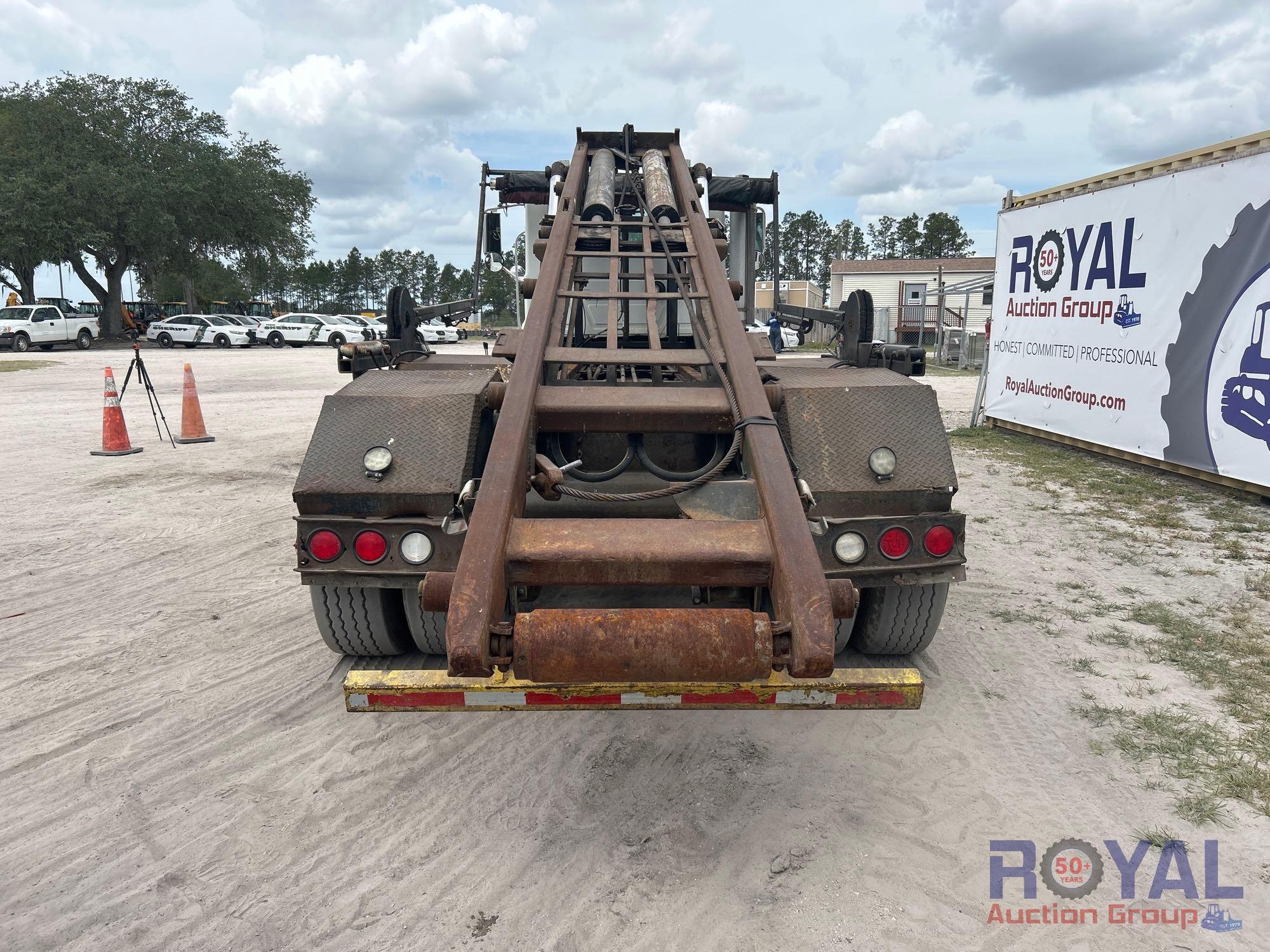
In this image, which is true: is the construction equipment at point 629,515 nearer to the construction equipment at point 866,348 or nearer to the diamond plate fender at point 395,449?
the diamond plate fender at point 395,449

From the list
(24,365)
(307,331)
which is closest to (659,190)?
(24,365)

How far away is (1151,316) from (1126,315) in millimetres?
401

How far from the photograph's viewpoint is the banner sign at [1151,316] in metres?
7.46

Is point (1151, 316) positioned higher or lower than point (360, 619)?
higher

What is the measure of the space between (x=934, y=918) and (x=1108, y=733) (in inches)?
60.8

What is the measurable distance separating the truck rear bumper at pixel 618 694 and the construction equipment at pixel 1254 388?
6926mm

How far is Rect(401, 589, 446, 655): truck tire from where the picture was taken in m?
3.57

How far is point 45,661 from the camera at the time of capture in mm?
4125

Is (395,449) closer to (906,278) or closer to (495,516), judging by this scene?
(495,516)

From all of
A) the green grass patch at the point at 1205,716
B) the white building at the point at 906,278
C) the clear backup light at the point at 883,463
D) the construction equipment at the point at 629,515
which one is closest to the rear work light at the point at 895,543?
the construction equipment at the point at 629,515

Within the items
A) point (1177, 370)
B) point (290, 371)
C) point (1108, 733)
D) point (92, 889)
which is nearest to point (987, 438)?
point (1177, 370)

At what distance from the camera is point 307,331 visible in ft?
114

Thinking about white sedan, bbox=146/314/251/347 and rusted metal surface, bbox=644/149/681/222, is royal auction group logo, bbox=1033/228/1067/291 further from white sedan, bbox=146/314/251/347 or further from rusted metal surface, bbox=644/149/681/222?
white sedan, bbox=146/314/251/347

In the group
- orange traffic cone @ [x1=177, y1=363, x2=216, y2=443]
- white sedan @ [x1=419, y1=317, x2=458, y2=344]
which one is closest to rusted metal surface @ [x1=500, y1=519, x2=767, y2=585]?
orange traffic cone @ [x1=177, y1=363, x2=216, y2=443]
